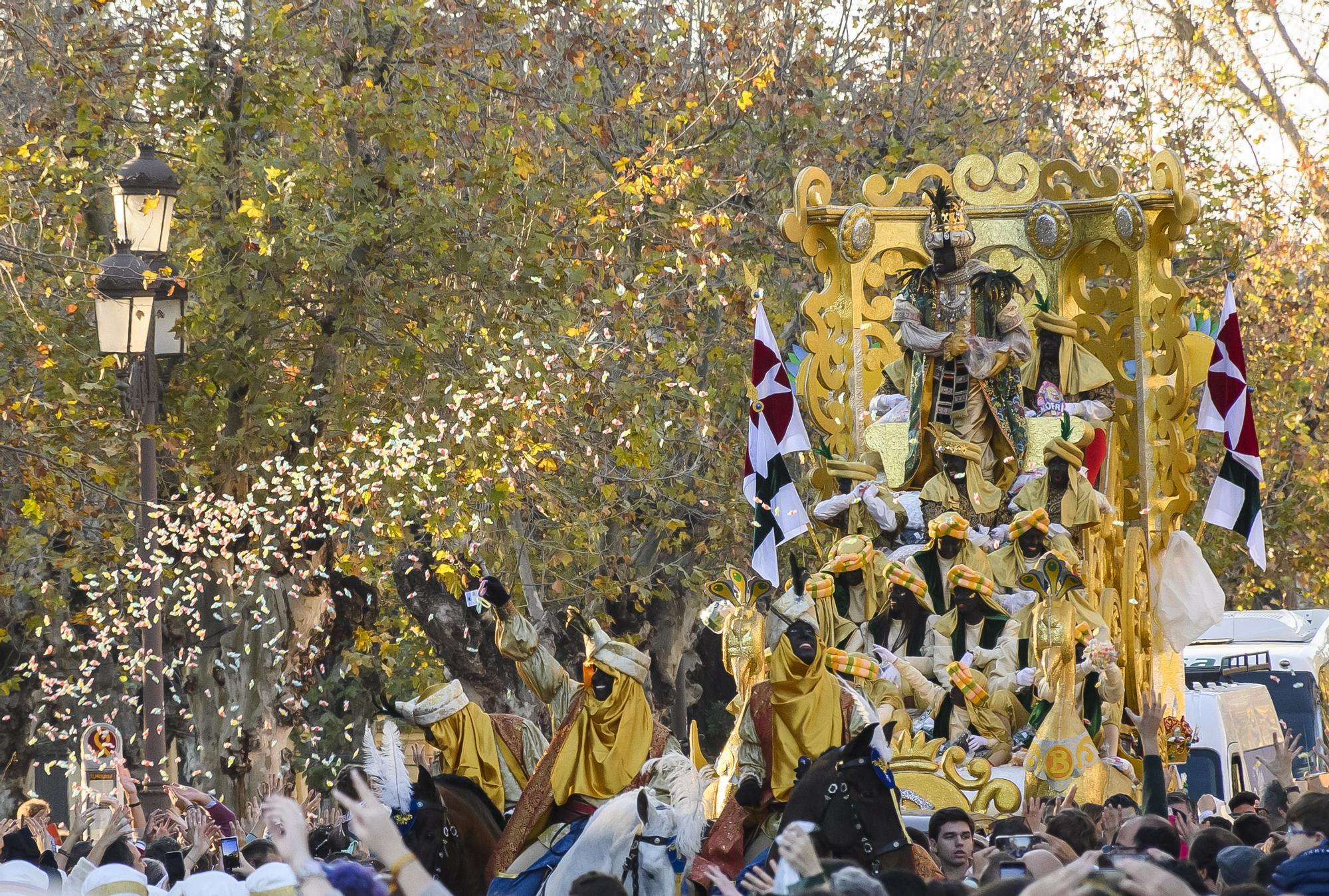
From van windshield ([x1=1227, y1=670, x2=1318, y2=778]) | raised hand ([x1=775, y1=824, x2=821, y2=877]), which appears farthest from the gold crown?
raised hand ([x1=775, y1=824, x2=821, y2=877])

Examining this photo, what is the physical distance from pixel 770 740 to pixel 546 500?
323 inches

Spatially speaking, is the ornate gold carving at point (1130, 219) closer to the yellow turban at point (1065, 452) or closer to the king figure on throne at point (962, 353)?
the king figure on throne at point (962, 353)

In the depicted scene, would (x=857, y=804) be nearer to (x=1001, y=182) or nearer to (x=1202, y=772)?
(x=1001, y=182)

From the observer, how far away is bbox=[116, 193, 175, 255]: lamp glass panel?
11555 mm

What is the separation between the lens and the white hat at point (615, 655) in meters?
10.2

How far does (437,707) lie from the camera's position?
35.2 feet

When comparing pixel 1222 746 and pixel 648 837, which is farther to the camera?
pixel 1222 746

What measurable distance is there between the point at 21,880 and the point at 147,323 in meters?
5.16

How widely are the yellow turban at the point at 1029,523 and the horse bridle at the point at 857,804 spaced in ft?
21.1

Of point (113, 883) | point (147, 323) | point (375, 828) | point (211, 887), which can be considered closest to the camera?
point (375, 828)

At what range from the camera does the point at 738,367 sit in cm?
2014

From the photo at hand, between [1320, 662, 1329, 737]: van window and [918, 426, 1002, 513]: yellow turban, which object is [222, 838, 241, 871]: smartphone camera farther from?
[1320, 662, 1329, 737]: van window

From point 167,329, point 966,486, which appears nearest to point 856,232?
point 966,486


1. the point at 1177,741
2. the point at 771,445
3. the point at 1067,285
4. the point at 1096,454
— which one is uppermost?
the point at 1067,285
